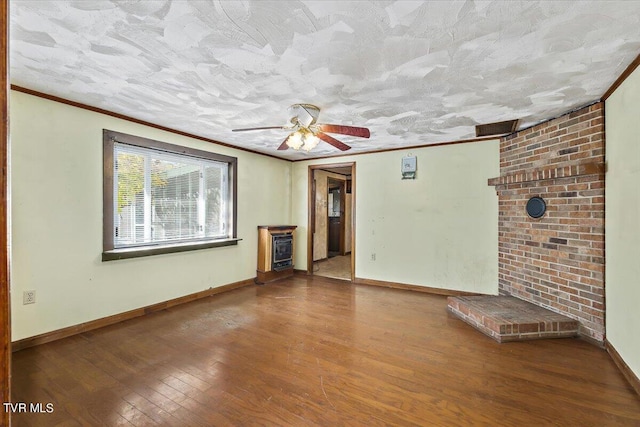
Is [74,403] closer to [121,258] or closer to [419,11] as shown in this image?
[121,258]

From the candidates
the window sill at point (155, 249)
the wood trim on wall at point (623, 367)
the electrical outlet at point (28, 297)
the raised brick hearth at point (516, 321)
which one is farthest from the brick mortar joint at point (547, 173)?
the electrical outlet at point (28, 297)

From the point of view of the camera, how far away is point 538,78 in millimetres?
2234

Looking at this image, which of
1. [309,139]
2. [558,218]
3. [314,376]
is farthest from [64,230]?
[558,218]

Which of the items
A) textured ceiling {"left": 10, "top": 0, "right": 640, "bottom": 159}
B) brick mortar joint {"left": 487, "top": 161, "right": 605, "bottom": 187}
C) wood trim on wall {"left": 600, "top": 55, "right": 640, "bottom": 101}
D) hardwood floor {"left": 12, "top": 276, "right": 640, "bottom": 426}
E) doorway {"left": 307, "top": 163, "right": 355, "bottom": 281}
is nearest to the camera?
textured ceiling {"left": 10, "top": 0, "right": 640, "bottom": 159}

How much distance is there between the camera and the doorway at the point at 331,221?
5555 millimetres

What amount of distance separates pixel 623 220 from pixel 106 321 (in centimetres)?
478

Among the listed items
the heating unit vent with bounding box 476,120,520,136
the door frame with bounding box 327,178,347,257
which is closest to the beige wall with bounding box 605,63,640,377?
the heating unit vent with bounding box 476,120,520,136

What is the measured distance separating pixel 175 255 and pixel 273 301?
1390 mm

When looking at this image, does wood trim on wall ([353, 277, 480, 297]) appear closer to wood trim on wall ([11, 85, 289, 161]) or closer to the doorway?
the doorway

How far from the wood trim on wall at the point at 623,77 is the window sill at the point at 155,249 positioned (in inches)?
176

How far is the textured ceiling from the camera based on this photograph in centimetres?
153

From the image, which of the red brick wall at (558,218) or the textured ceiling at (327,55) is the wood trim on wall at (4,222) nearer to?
the textured ceiling at (327,55)

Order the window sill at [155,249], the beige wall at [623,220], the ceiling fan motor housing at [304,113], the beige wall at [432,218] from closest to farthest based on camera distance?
the beige wall at [623,220] → the ceiling fan motor housing at [304,113] → the window sill at [155,249] → the beige wall at [432,218]

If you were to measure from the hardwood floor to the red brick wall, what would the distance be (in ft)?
1.59
